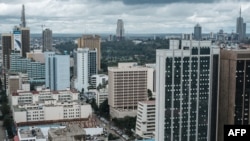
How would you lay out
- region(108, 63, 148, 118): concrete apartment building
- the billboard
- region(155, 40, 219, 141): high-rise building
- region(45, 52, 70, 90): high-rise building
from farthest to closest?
the billboard < region(45, 52, 70, 90): high-rise building < region(108, 63, 148, 118): concrete apartment building < region(155, 40, 219, 141): high-rise building

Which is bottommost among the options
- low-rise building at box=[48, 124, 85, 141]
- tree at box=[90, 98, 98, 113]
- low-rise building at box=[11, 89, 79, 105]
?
tree at box=[90, 98, 98, 113]

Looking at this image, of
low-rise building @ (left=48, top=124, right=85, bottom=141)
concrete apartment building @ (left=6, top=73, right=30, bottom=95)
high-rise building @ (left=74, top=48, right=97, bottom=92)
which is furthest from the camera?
high-rise building @ (left=74, top=48, right=97, bottom=92)

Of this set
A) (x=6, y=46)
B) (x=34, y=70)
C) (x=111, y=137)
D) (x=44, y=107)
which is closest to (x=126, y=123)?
(x=111, y=137)

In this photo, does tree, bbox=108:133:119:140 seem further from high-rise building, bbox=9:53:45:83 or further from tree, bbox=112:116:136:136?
high-rise building, bbox=9:53:45:83

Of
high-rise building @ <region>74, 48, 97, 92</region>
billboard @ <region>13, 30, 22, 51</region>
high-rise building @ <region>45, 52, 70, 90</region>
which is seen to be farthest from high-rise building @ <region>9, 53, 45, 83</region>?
billboard @ <region>13, 30, 22, 51</region>

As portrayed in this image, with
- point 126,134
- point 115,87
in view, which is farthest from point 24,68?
point 126,134

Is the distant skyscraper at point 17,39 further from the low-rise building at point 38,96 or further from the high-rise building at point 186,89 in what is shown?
the high-rise building at point 186,89

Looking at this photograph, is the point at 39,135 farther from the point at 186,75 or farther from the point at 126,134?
the point at 186,75

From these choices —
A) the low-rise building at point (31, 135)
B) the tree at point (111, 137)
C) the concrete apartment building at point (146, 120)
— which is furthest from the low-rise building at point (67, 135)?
the concrete apartment building at point (146, 120)

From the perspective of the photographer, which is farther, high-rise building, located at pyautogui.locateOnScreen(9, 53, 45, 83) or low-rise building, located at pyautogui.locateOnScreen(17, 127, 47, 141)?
high-rise building, located at pyautogui.locateOnScreen(9, 53, 45, 83)
